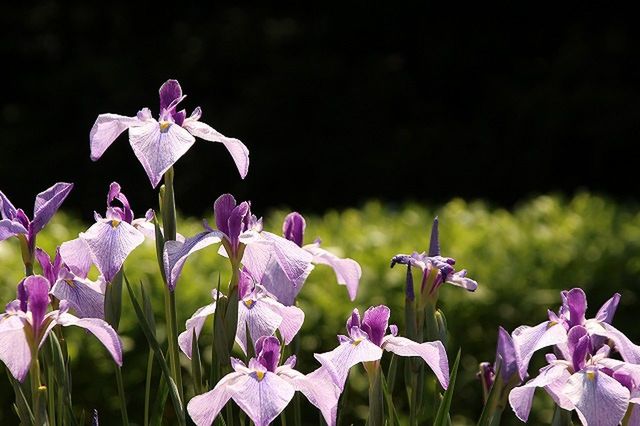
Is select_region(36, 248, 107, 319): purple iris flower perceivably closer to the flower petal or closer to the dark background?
the flower petal

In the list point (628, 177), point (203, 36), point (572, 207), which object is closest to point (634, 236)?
point (572, 207)

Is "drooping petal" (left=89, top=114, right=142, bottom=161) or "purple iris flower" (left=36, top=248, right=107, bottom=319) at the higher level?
"drooping petal" (left=89, top=114, right=142, bottom=161)

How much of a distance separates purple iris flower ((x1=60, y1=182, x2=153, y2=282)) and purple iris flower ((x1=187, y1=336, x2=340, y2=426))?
0.19m

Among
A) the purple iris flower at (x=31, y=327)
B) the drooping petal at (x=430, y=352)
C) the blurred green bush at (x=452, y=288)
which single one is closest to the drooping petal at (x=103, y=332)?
the purple iris flower at (x=31, y=327)

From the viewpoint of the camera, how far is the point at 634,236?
4406 millimetres

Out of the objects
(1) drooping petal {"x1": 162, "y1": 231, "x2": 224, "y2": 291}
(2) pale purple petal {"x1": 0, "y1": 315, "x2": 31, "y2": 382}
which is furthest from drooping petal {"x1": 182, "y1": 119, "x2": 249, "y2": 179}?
(2) pale purple petal {"x1": 0, "y1": 315, "x2": 31, "y2": 382}

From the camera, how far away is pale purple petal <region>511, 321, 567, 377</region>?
1346 millimetres

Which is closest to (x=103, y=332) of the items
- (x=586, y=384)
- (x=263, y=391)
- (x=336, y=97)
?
(x=263, y=391)

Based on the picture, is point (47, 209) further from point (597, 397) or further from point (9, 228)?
point (597, 397)

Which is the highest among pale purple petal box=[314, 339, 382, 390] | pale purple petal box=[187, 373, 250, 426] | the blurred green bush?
pale purple petal box=[314, 339, 382, 390]

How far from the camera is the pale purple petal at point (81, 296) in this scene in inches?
55.4

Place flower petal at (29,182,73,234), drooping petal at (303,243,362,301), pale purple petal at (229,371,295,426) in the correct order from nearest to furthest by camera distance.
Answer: pale purple petal at (229,371,295,426)
flower petal at (29,182,73,234)
drooping petal at (303,243,362,301)

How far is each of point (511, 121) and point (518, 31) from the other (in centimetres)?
94

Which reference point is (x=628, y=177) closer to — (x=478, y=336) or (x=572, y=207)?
(x=572, y=207)
